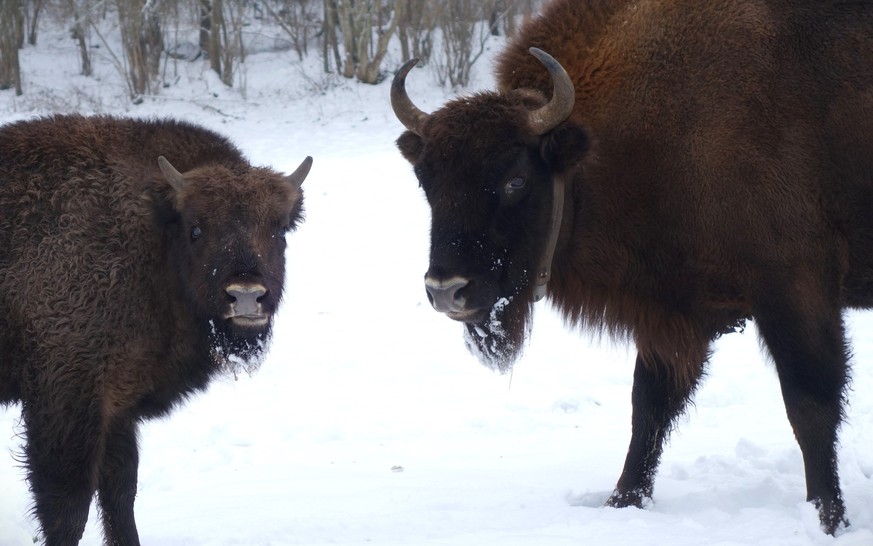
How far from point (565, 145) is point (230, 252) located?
164cm

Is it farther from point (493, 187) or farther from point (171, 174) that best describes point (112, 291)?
point (493, 187)

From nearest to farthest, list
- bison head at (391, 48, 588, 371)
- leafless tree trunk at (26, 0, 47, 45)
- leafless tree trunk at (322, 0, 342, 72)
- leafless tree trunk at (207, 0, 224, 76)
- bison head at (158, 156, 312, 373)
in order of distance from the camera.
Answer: bison head at (391, 48, 588, 371) < bison head at (158, 156, 312, 373) < leafless tree trunk at (322, 0, 342, 72) < leafless tree trunk at (207, 0, 224, 76) < leafless tree trunk at (26, 0, 47, 45)

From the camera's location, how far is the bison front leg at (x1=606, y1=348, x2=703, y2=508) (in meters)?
5.30

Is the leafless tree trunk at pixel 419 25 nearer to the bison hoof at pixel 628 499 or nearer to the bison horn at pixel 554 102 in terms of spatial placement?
the bison hoof at pixel 628 499

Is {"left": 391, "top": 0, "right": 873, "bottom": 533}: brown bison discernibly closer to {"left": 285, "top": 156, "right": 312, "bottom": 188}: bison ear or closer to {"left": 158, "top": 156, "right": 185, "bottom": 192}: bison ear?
{"left": 285, "top": 156, "right": 312, "bottom": 188}: bison ear

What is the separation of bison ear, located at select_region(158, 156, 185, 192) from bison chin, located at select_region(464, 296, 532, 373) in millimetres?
1543

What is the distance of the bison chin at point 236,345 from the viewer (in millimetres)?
4797

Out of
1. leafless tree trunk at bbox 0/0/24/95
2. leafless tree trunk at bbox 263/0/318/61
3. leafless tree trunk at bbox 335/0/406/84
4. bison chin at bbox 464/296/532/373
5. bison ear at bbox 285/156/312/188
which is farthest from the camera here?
leafless tree trunk at bbox 263/0/318/61

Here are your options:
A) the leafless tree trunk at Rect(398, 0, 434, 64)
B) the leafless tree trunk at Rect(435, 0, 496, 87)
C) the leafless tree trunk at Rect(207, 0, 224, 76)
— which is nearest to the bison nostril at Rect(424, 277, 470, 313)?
the leafless tree trunk at Rect(435, 0, 496, 87)

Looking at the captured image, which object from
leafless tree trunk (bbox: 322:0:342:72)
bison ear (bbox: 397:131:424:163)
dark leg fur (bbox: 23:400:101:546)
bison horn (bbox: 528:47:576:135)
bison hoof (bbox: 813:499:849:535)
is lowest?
leafless tree trunk (bbox: 322:0:342:72)

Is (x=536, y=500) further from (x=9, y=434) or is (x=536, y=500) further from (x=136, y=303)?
(x=9, y=434)

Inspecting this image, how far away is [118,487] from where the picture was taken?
4.75 m

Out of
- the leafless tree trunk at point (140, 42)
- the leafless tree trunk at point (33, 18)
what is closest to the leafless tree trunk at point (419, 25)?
the leafless tree trunk at point (140, 42)

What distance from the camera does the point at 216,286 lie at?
15.4 ft
